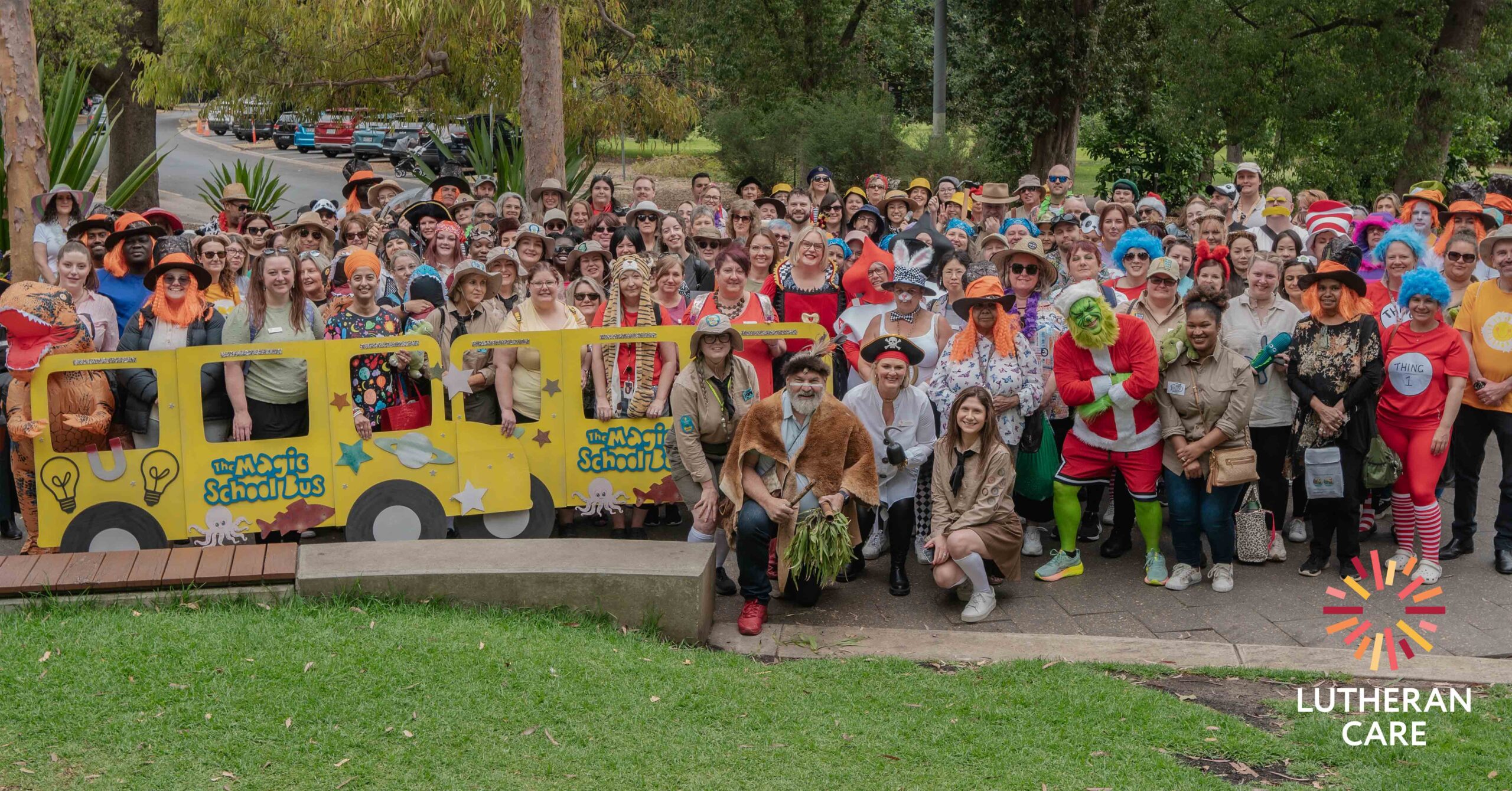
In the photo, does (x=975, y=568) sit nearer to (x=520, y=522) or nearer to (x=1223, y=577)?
(x=1223, y=577)

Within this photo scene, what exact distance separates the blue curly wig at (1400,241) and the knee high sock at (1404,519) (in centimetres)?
173

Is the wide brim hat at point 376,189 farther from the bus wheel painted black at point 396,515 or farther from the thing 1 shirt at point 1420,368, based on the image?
the thing 1 shirt at point 1420,368

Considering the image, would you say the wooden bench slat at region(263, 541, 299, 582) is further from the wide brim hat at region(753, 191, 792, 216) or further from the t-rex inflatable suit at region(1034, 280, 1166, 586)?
the wide brim hat at region(753, 191, 792, 216)

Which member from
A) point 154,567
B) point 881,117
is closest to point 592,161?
point 881,117

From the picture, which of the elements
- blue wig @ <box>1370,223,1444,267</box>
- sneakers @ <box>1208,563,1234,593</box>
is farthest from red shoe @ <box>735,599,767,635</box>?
blue wig @ <box>1370,223,1444,267</box>

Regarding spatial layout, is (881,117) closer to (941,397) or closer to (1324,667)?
(941,397)

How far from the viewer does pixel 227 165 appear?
3581 centimetres

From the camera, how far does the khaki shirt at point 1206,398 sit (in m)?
7.32

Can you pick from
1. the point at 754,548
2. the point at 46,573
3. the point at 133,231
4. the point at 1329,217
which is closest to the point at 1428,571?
the point at 754,548

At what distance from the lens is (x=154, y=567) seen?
20.8 feet

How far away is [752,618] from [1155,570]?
242cm

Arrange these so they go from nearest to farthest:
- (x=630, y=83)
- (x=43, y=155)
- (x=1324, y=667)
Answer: (x=1324, y=667) → (x=43, y=155) → (x=630, y=83)

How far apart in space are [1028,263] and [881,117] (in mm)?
18143

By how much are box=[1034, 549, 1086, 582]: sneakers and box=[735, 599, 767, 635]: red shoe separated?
5.81 ft
